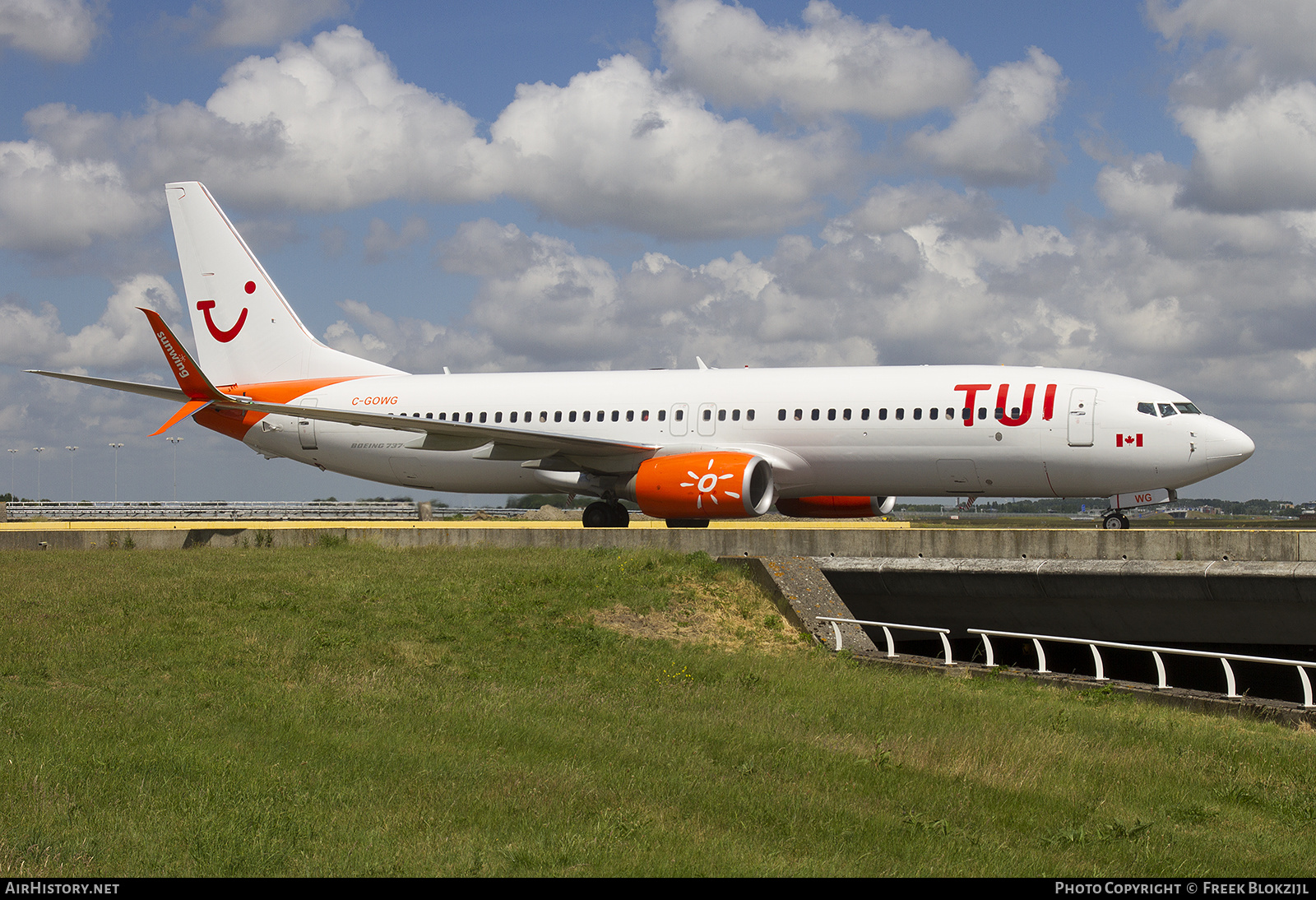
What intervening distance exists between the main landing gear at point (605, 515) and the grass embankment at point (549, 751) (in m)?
9.04

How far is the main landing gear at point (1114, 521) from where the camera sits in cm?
2353

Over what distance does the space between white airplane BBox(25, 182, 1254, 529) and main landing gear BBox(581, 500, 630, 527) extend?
47 mm

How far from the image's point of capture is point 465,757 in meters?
10.5

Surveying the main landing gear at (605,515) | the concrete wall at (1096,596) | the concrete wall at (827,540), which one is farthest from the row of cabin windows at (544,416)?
the concrete wall at (1096,596)

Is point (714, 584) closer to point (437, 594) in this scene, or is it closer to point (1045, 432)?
point (437, 594)

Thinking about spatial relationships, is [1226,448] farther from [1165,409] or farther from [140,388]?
[140,388]

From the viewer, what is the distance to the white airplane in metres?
23.9

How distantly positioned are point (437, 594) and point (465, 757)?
7.66m

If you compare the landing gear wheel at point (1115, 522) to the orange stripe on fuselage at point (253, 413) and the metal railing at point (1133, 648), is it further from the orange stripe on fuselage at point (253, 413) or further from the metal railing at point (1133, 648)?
the orange stripe on fuselage at point (253, 413)

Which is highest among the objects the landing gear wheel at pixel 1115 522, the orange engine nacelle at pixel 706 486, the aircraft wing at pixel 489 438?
the aircraft wing at pixel 489 438

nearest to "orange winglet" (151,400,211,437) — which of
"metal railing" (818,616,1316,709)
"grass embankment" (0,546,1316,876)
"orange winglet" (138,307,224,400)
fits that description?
"orange winglet" (138,307,224,400)

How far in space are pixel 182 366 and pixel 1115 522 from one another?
21.5m
